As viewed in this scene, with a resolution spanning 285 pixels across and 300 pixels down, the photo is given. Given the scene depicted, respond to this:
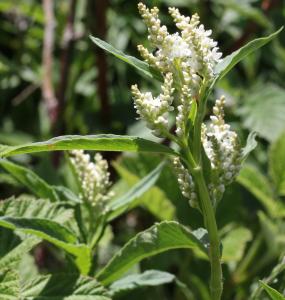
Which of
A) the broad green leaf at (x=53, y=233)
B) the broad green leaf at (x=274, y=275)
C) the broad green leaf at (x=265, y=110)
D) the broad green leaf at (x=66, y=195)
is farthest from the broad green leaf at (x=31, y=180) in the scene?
the broad green leaf at (x=265, y=110)

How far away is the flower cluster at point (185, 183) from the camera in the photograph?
38.4 inches

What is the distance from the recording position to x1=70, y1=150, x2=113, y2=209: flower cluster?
3.87 ft

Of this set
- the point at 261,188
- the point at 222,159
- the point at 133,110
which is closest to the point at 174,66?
the point at 222,159

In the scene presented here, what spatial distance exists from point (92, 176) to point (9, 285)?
25cm

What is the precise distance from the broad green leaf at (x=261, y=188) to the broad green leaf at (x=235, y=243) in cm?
9

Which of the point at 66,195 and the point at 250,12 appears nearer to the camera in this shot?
the point at 66,195

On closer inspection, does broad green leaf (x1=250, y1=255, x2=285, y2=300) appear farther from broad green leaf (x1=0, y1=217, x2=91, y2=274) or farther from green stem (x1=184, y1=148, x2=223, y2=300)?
broad green leaf (x1=0, y1=217, x2=91, y2=274)

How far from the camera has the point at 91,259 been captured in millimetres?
1172

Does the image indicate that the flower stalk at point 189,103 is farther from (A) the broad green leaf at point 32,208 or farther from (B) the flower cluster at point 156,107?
(A) the broad green leaf at point 32,208

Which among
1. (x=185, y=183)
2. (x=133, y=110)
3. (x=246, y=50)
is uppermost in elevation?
(x=133, y=110)

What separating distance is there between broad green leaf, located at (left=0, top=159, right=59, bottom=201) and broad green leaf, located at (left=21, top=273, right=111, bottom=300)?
183 mm

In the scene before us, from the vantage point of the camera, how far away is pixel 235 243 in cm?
151

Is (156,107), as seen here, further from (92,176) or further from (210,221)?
(92,176)

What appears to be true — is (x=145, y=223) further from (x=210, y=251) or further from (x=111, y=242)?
(x=210, y=251)
